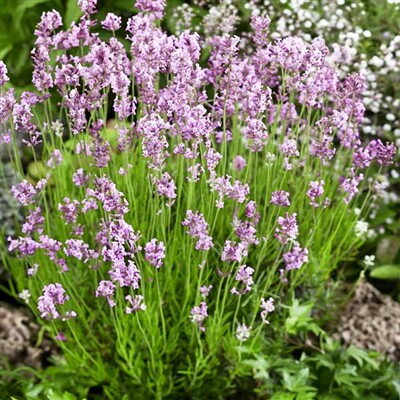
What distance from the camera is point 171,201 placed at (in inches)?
88.9

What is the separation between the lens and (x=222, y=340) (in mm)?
2598

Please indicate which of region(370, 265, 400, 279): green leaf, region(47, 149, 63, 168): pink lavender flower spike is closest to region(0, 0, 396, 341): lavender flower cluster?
region(47, 149, 63, 168): pink lavender flower spike

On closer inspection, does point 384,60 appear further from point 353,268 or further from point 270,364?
point 270,364

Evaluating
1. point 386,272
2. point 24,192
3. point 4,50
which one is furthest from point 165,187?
point 4,50

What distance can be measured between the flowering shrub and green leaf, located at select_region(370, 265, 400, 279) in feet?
2.10

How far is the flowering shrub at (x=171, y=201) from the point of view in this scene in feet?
6.63

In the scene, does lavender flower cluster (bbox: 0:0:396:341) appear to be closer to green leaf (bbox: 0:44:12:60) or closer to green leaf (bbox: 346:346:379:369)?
green leaf (bbox: 346:346:379:369)

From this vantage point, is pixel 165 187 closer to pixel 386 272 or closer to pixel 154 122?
pixel 154 122

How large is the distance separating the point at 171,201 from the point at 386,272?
1.70m

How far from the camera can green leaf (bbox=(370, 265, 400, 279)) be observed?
3.59 meters

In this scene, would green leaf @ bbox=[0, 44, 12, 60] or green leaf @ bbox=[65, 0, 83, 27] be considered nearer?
green leaf @ bbox=[65, 0, 83, 27]

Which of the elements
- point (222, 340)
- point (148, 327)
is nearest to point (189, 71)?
point (148, 327)

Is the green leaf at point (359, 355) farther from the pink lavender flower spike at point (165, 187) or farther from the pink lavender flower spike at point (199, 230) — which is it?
the pink lavender flower spike at point (165, 187)

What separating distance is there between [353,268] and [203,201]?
1633 mm
